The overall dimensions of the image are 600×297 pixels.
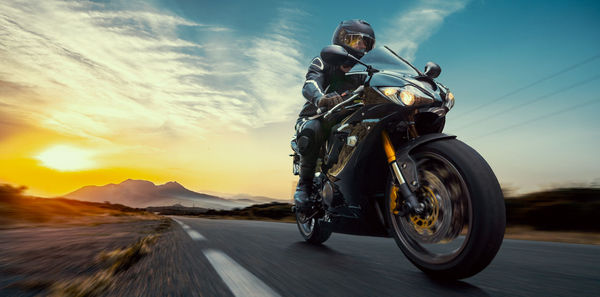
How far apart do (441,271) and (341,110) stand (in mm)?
1606

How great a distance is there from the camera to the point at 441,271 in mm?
2164

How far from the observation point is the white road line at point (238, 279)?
1818 millimetres

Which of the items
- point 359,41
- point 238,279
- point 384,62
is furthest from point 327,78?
point 238,279

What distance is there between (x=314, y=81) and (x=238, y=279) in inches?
92.8

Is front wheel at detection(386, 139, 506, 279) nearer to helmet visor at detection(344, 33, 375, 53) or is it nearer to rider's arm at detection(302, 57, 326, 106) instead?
rider's arm at detection(302, 57, 326, 106)

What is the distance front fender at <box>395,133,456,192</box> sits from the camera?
7.79ft

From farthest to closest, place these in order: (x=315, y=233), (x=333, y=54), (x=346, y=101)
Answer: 1. (x=315, y=233)
2. (x=346, y=101)
3. (x=333, y=54)

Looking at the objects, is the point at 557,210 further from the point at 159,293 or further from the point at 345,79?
the point at 159,293

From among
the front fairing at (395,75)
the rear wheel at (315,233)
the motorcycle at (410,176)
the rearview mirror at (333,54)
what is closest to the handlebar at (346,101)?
the motorcycle at (410,176)

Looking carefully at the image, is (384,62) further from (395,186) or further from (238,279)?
(238,279)

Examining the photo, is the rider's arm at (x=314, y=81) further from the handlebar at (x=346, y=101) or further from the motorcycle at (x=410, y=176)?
the motorcycle at (x=410, y=176)

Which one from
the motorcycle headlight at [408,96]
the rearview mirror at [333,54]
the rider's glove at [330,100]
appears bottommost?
the motorcycle headlight at [408,96]

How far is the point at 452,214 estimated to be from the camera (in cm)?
218

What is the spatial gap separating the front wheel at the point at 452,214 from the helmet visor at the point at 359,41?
1.64 metres
